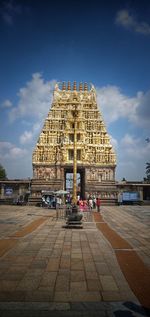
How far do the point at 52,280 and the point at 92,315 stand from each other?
171 cm

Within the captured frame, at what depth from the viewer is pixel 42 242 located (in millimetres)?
10047

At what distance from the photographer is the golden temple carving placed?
40281 millimetres

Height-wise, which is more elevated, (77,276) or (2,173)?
(2,173)

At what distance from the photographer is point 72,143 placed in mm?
41312

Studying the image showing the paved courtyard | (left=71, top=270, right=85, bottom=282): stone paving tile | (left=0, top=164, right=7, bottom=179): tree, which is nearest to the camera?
the paved courtyard

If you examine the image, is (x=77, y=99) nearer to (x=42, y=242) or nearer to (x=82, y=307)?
(x=42, y=242)

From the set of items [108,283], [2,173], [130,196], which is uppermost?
[2,173]

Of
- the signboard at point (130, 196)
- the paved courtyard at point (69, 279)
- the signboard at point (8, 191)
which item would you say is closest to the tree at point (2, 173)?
the signboard at point (8, 191)

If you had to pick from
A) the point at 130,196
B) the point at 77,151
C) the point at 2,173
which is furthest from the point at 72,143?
the point at 2,173

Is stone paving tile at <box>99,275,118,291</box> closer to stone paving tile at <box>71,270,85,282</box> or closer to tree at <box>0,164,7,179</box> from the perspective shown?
stone paving tile at <box>71,270,85,282</box>

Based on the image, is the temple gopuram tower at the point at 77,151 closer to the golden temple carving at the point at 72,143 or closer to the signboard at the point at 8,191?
the golden temple carving at the point at 72,143

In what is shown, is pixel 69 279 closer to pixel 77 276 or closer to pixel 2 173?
pixel 77 276

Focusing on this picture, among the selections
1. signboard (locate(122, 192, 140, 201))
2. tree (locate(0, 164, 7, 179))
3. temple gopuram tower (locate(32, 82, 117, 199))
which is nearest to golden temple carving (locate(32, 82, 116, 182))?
temple gopuram tower (locate(32, 82, 117, 199))

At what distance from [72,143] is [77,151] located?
1.57 m
